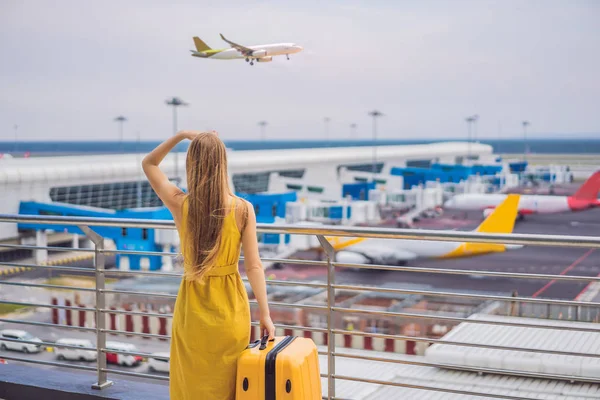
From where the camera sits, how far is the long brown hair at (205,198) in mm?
1878

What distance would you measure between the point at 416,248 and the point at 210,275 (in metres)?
21.6

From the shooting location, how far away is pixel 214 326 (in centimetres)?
196

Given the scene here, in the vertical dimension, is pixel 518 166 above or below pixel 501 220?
above

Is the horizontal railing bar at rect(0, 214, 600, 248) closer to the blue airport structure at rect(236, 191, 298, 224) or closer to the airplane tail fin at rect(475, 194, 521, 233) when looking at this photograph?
the airplane tail fin at rect(475, 194, 521, 233)

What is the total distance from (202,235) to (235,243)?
11cm

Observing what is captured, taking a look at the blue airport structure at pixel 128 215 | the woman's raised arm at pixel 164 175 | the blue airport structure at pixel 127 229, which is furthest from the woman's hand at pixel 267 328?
the blue airport structure at pixel 128 215

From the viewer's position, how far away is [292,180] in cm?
3553

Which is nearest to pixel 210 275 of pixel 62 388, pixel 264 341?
pixel 264 341

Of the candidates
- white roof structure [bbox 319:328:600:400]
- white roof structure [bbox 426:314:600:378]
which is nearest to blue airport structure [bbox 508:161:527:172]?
white roof structure [bbox 426:314:600:378]

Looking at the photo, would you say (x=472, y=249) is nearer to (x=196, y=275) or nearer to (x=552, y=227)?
(x=552, y=227)

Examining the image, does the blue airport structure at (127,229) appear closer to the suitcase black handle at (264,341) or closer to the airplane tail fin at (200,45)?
the airplane tail fin at (200,45)

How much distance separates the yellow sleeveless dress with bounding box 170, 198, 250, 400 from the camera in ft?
6.44

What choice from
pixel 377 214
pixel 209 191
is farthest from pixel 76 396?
pixel 377 214

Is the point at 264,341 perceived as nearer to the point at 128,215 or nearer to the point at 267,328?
the point at 267,328
